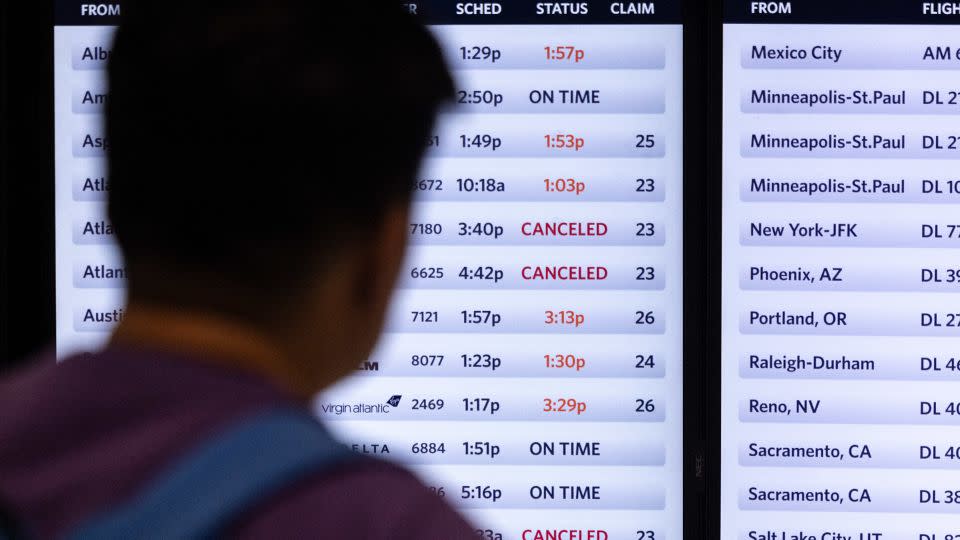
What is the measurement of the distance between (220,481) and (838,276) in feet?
4.87

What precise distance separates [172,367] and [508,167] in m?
1.29

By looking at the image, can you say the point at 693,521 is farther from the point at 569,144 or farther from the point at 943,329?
the point at 569,144

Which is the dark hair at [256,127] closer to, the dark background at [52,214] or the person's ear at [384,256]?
the person's ear at [384,256]

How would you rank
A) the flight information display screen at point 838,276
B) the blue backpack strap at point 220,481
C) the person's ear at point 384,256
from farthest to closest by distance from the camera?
the flight information display screen at point 838,276 → the person's ear at point 384,256 → the blue backpack strap at point 220,481

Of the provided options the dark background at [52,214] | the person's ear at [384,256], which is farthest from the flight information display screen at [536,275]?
the person's ear at [384,256]

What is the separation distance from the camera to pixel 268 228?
70 cm

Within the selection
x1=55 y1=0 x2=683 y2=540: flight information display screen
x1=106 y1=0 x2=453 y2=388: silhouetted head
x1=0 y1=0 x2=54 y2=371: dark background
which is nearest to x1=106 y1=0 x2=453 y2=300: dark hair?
x1=106 y1=0 x2=453 y2=388: silhouetted head

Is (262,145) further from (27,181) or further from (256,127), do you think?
(27,181)

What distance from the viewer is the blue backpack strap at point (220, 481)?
601mm

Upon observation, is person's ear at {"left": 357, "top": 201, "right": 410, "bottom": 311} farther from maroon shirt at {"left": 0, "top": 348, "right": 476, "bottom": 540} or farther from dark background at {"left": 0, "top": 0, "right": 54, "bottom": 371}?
dark background at {"left": 0, "top": 0, "right": 54, "bottom": 371}

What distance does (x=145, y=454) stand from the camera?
623 millimetres

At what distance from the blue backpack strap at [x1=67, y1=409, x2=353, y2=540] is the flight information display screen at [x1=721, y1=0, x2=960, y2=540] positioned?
136 centimetres

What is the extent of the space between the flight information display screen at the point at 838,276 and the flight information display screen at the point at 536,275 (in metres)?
0.12

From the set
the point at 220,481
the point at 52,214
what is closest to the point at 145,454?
the point at 220,481
